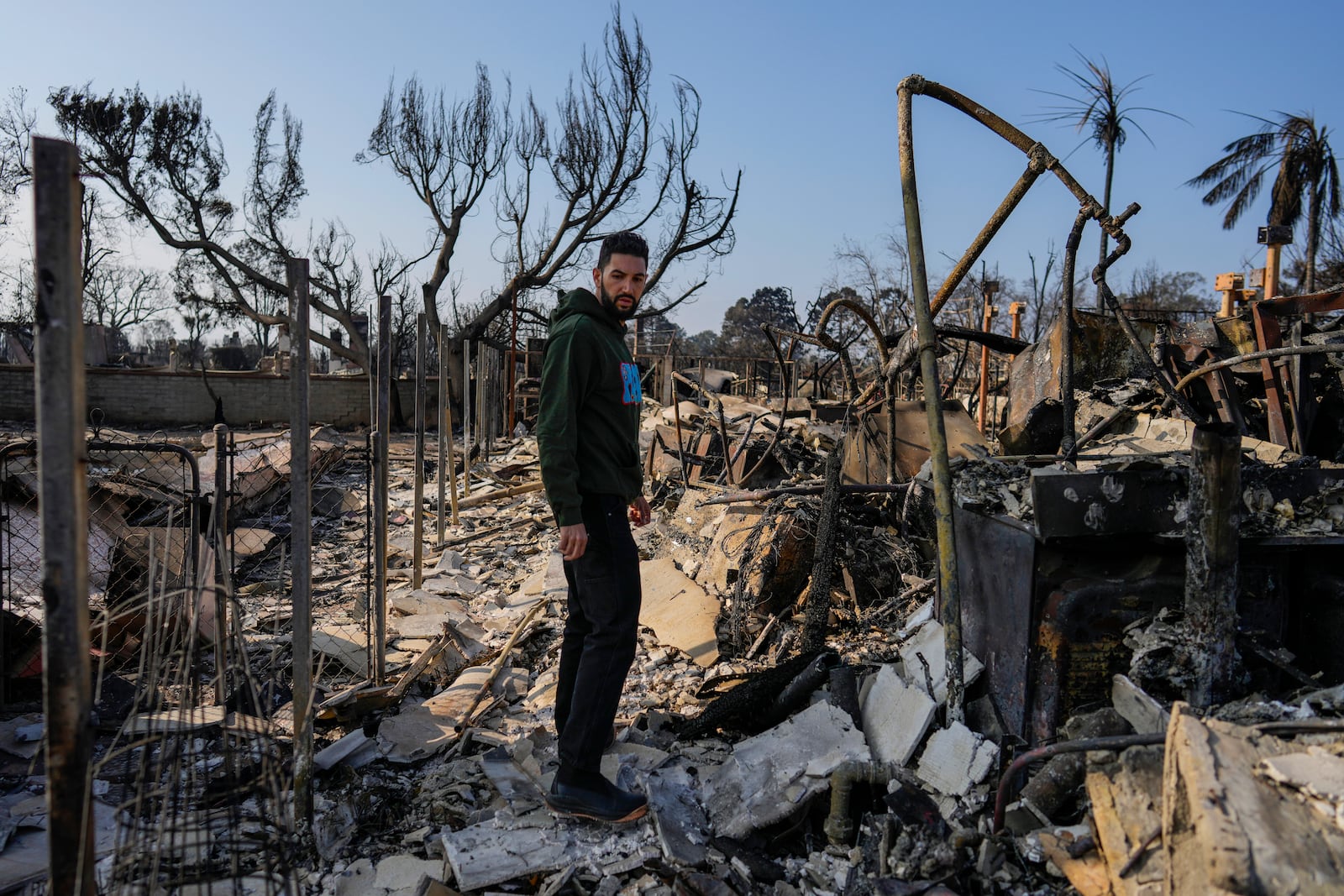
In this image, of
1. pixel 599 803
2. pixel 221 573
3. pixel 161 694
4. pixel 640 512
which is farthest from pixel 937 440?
pixel 221 573

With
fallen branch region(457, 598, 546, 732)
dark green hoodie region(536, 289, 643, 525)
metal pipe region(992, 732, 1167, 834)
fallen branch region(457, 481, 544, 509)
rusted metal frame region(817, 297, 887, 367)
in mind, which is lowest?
fallen branch region(457, 598, 546, 732)

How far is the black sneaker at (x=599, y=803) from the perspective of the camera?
8.67 feet

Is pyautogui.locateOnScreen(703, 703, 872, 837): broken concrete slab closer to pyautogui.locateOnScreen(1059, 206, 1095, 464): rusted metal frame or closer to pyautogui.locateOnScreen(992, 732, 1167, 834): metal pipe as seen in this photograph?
pyautogui.locateOnScreen(992, 732, 1167, 834): metal pipe

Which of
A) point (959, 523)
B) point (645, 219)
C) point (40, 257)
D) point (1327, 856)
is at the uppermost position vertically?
point (645, 219)

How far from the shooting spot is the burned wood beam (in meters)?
2.15

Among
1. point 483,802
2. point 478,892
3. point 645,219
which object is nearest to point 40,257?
point 478,892

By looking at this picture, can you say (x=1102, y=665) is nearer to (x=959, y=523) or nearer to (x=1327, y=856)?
(x=959, y=523)

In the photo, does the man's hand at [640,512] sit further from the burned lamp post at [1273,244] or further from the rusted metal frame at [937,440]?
the burned lamp post at [1273,244]

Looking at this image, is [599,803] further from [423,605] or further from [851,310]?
[423,605]

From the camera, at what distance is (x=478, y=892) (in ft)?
7.77

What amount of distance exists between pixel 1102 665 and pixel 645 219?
22030 millimetres

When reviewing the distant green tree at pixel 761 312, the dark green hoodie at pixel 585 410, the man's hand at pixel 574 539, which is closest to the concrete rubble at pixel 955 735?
the man's hand at pixel 574 539

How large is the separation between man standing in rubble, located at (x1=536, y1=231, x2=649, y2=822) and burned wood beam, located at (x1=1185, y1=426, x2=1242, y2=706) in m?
1.63

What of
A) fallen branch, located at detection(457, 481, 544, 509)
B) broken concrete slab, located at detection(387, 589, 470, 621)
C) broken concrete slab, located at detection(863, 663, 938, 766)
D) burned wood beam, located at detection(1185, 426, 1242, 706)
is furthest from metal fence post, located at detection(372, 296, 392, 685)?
fallen branch, located at detection(457, 481, 544, 509)
